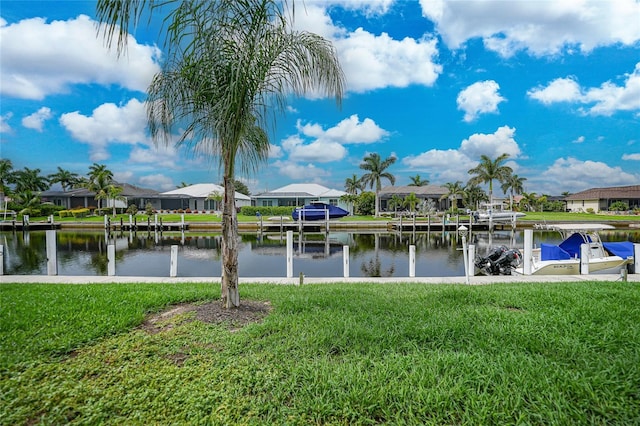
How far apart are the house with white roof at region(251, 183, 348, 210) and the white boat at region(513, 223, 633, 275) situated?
1449 inches

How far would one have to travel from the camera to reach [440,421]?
254 cm

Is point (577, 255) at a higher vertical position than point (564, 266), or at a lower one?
higher

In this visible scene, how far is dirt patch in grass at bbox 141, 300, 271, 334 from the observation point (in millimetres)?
4559

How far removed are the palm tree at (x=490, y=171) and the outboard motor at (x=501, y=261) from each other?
117 feet

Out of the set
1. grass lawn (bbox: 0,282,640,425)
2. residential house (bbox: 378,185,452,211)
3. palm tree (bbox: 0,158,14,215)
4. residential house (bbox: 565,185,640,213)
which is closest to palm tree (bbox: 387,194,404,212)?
residential house (bbox: 378,185,452,211)

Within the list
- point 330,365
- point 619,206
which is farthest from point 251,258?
point 619,206

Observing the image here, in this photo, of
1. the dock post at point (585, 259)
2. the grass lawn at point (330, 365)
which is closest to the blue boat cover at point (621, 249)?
the dock post at point (585, 259)

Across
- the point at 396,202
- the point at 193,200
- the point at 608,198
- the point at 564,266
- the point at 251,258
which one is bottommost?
the point at 251,258

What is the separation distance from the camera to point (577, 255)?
11961 mm

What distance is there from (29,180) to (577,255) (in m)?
69.2

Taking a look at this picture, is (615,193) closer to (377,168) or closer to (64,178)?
(377,168)

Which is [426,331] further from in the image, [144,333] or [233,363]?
[144,333]

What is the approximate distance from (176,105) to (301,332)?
3904 mm

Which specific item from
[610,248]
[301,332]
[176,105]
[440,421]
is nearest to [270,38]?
[176,105]
